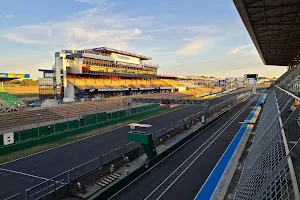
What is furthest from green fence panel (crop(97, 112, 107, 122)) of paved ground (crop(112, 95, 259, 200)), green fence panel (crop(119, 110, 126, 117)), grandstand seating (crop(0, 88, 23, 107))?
grandstand seating (crop(0, 88, 23, 107))

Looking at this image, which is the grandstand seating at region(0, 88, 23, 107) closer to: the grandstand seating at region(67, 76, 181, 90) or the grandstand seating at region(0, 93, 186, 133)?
the grandstand seating at region(0, 93, 186, 133)

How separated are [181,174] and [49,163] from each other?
32.9 ft

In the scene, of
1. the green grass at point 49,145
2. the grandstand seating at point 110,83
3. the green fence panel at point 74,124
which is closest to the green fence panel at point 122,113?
the green grass at point 49,145

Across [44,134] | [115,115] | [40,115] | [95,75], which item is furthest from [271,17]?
[95,75]

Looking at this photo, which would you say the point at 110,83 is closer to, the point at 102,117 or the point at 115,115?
the point at 115,115

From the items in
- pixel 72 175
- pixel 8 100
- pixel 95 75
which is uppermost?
pixel 95 75

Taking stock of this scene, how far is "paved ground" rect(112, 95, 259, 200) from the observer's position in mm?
13453

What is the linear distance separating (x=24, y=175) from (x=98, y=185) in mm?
5817

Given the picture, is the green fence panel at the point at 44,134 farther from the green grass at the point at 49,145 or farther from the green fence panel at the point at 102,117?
the green fence panel at the point at 102,117

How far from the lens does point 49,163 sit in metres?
18.2

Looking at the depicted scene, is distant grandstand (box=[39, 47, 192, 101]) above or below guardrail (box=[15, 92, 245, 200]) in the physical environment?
above

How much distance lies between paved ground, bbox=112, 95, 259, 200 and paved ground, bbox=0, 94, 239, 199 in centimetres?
562

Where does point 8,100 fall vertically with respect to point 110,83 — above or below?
below

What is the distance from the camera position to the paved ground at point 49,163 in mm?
14539
